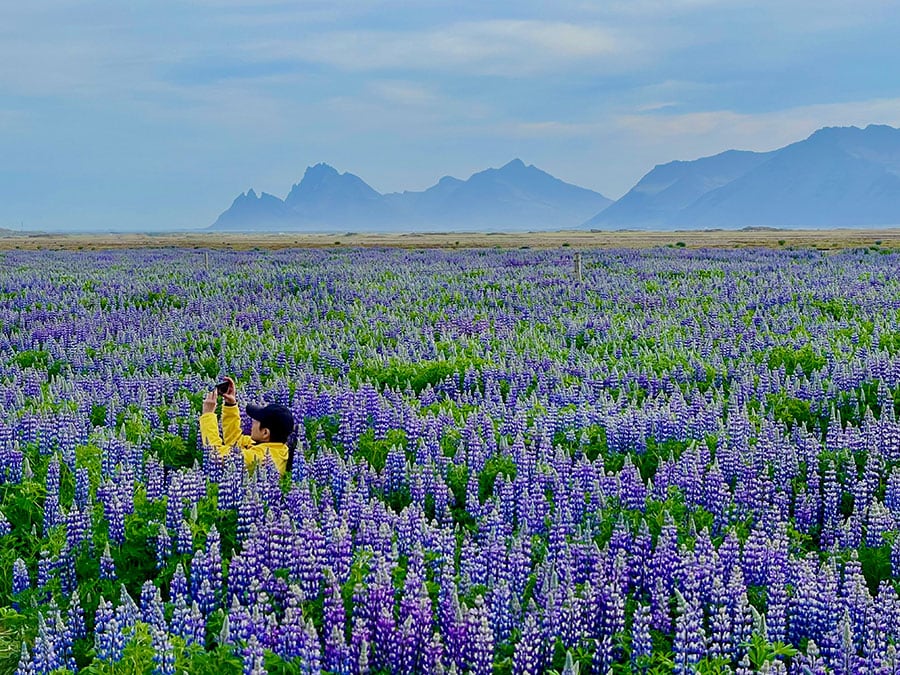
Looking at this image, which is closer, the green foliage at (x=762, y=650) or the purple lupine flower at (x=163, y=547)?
the green foliage at (x=762, y=650)

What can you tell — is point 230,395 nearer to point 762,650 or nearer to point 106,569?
point 106,569

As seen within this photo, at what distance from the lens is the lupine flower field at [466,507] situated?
4297 mm

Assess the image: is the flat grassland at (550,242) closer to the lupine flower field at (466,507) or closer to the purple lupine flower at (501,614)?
the lupine flower field at (466,507)

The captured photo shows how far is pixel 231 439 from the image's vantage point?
8.05m

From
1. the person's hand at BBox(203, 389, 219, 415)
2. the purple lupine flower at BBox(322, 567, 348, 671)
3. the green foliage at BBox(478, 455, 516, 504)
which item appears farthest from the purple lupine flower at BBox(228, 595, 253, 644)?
the person's hand at BBox(203, 389, 219, 415)

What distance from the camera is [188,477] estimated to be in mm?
6355

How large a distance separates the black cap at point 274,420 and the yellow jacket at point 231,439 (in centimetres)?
10

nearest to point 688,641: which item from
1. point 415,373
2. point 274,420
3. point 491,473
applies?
point 491,473

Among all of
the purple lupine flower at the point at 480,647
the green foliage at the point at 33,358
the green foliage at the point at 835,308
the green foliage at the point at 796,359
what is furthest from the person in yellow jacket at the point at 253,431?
the green foliage at the point at 835,308

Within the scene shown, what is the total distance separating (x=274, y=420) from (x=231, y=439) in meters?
0.64

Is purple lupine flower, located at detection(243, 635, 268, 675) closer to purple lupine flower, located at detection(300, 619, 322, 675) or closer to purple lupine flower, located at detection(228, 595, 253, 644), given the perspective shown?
purple lupine flower, located at detection(300, 619, 322, 675)

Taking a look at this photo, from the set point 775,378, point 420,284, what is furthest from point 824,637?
point 420,284

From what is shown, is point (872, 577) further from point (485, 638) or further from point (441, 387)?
point (441, 387)

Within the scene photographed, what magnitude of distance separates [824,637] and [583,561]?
4.46 feet
